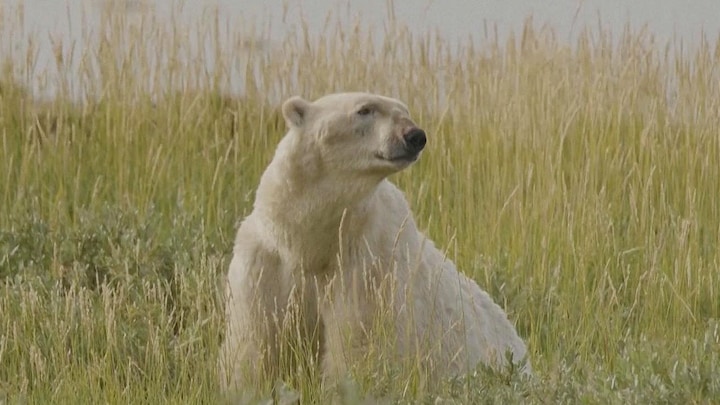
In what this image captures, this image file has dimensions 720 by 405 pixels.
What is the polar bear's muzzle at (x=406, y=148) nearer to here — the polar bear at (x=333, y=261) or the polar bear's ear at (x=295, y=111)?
the polar bear at (x=333, y=261)

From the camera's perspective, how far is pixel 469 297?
5.67 meters

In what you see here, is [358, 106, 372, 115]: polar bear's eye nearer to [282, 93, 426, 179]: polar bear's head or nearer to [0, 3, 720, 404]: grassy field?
[282, 93, 426, 179]: polar bear's head

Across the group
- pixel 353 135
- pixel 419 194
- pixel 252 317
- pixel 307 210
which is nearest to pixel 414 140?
pixel 353 135

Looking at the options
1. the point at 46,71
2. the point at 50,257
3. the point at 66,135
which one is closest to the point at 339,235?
the point at 50,257

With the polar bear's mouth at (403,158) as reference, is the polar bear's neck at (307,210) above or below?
below

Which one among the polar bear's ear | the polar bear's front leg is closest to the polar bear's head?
the polar bear's ear

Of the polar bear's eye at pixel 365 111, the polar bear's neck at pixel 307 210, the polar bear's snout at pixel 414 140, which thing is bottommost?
the polar bear's neck at pixel 307 210

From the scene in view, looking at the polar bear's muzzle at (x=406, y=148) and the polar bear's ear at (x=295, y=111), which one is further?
the polar bear's ear at (x=295, y=111)

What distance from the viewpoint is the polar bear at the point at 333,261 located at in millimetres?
5195

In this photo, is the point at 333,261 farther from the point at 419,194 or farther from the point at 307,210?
the point at 419,194

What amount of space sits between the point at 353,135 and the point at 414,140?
293mm

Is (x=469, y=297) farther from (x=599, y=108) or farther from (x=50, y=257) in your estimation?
(x=599, y=108)

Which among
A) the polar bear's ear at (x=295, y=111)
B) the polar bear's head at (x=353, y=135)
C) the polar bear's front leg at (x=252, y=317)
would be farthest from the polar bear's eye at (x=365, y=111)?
the polar bear's front leg at (x=252, y=317)

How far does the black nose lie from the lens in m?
5.11
